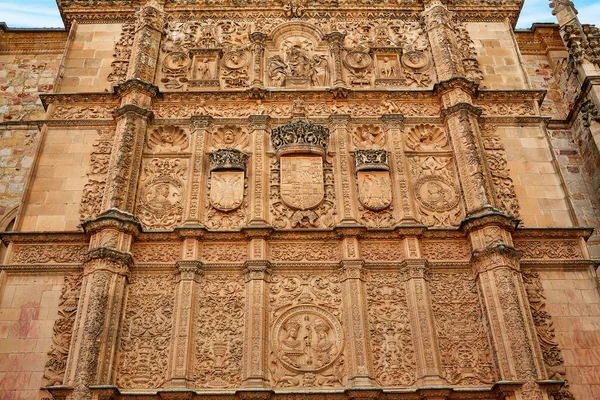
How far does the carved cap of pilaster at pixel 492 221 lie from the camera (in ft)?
32.7

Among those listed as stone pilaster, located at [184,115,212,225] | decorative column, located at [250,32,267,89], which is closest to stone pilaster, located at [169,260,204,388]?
stone pilaster, located at [184,115,212,225]

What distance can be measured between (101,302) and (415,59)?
313 inches

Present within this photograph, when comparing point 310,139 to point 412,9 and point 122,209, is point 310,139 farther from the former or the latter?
point 412,9

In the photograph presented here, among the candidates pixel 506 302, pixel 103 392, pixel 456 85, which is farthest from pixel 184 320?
pixel 456 85

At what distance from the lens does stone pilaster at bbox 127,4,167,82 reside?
40.0 ft

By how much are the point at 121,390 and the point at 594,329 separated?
24.2ft

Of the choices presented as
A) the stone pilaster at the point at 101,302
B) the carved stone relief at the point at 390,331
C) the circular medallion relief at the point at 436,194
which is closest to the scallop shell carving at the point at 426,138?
the circular medallion relief at the point at 436,194

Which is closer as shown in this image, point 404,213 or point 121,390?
point 121,390

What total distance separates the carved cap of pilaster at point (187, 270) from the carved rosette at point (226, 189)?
0.87m

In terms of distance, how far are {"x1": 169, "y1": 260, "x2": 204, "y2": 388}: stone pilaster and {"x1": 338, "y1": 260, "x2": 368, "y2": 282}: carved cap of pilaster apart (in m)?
2.32

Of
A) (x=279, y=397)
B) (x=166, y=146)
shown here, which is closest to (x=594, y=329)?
(x=279, y=397)

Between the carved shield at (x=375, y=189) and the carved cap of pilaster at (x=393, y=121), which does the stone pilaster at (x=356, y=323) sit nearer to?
the carved shield at (x=375, y=189)

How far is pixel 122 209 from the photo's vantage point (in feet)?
34.0

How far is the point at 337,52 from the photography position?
12711mm
